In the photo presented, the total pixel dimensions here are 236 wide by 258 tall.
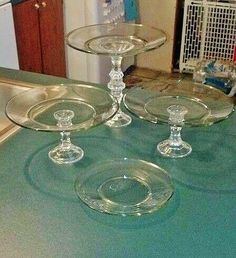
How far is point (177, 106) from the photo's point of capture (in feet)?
3.60

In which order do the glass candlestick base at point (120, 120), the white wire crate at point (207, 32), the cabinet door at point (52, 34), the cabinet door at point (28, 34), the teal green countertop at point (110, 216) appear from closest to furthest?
the teal green countertop at point (110, 216), the glass candlestick base at point (120, 120), the cabinet door at point (28, 34), the cabinet door at point (52, 34), the white wire crate at point (207, 32)

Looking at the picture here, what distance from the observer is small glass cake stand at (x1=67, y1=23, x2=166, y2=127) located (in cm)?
114

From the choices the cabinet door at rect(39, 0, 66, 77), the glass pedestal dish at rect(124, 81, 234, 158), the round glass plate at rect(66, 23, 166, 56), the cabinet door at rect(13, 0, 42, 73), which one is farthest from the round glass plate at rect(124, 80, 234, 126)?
the cabinet door at rect(39, 0, 66, 77)

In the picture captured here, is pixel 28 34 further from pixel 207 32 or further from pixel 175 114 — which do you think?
pixel 175 114

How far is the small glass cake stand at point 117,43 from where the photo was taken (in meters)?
1.14

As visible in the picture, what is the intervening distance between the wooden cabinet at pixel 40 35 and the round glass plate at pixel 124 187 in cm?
148

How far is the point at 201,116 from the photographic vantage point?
41.4 inches

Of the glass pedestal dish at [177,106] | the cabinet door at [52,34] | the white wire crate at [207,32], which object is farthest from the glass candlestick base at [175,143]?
the white wire crate at [207,32]

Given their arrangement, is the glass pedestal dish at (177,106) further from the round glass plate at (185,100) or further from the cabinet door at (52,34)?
the cabinet door at (52,34)

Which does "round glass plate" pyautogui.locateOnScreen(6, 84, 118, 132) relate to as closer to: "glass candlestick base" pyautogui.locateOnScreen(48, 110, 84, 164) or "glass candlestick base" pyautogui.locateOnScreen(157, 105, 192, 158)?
"glass candlestick base" pyautogui.locateOnScreen(48, 110, 84, 164)

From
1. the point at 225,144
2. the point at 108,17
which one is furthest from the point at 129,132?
the point at 108,17

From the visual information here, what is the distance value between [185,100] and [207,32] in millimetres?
2140

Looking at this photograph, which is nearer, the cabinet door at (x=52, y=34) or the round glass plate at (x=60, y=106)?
the round glass plate at (x=60, y=106)

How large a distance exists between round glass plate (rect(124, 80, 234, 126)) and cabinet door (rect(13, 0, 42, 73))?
1203mm
